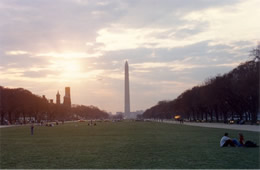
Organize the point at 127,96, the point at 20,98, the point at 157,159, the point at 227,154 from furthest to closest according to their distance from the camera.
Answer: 1. the point at 127,96
2. the point at 20,98
3. the point at 227,154
4. the point at 157,159

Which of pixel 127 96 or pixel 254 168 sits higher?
pixel 127 96

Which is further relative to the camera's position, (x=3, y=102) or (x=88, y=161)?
(x=3, y=102)

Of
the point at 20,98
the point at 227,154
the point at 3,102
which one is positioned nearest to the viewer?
the point at 227,154

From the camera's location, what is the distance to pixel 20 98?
10294 centimetres

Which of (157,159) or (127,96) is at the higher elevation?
(127,96)

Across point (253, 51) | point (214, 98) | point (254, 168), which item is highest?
point (253, 51)

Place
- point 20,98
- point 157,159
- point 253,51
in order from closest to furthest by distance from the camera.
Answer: point 157,159
point 253,51
point 20,98

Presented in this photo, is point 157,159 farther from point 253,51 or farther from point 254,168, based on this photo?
point 253,51

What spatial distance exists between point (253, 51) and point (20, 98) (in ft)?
230

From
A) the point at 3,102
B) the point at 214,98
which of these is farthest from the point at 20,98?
the point at 214,98

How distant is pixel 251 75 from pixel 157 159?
41.6 m

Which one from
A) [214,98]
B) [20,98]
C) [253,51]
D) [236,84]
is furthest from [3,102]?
[253,51]

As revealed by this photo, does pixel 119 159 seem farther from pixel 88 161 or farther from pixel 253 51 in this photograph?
pixel 253 51

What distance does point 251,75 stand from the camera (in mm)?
56000
